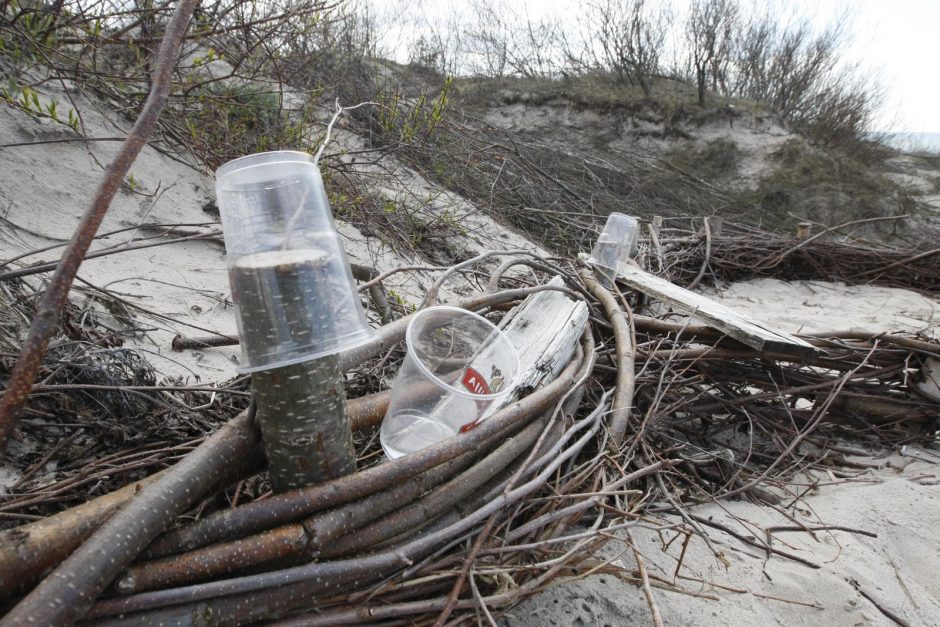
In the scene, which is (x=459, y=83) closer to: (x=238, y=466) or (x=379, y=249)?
(x=379, y=249)

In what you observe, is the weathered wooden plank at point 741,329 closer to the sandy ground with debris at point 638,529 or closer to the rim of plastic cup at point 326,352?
the sandy ground with debris at point 638,529

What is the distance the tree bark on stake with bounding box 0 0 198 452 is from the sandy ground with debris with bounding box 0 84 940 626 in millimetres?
1039

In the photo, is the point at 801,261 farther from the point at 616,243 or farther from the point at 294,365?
the point at 294,365

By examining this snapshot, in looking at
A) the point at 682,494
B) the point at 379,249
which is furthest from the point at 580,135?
the point at 682,494

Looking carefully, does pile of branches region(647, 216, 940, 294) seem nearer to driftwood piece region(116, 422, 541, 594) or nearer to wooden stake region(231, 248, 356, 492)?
driftwood piece region(116, 422, 541, 594)

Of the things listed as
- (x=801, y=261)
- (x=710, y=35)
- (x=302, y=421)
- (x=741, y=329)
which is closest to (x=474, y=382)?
(x=302, y=421)

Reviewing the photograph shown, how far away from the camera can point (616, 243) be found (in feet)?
13.2

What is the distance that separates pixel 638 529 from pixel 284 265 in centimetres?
127

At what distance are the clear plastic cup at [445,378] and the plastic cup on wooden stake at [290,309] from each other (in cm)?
29

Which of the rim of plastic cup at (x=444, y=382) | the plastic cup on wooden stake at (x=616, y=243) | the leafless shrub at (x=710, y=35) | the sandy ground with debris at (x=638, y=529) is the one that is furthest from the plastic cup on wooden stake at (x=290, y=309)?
the leafless shrub at (x=710, y=35)

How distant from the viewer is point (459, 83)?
1112cm

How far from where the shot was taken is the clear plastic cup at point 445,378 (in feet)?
4.60

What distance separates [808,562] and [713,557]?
0.85ft

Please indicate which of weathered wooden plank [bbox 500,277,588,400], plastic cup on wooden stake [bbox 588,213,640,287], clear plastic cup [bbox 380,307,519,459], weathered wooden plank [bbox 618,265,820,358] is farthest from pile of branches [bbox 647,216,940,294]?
clear plastic cup [bbox 380,307,519,459]
